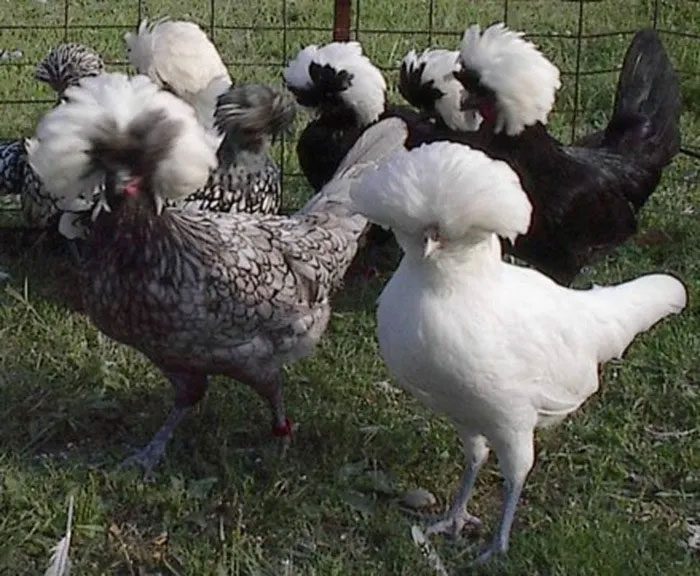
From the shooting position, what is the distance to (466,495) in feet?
11.8

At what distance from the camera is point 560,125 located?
6.49 metres

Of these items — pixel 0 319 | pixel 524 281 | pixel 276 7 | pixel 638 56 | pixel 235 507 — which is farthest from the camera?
pixel 276 7

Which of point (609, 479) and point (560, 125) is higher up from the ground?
point (560, 125)

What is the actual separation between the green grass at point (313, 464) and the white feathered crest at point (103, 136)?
83cm

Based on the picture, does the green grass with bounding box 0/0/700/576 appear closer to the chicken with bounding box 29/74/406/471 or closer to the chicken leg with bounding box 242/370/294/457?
the chicken leg with bounding box 242/370/294/457

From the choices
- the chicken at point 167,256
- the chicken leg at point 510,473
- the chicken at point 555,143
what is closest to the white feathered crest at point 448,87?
the chicken at point 555,143

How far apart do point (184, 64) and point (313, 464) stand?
175 cm

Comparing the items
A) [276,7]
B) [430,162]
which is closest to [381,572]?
[430,162]

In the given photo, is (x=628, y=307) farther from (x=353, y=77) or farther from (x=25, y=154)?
(x=25, y=154)

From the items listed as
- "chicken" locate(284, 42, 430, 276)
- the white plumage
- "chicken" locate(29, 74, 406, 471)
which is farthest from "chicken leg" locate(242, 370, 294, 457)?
the white plumage

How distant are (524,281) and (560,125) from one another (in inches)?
130

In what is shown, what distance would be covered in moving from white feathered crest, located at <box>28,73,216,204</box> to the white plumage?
3.90ft

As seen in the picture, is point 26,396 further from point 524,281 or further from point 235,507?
point 524,281

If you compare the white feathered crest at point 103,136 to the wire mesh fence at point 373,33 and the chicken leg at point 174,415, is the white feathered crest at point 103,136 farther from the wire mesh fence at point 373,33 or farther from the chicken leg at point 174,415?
the wire mesh fence at point 373,33
